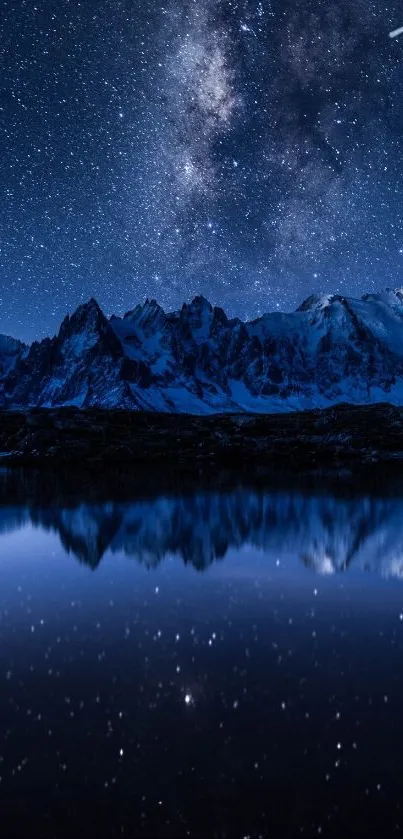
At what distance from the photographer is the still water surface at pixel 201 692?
366 inches

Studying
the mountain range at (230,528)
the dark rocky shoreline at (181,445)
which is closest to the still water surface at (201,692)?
the mountain range at (230,528)

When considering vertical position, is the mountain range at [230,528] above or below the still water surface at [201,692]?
above

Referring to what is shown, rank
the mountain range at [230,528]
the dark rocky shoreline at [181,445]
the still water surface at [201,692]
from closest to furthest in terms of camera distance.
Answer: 1. the still water surface at [201,692]
2. the mountain range at [230,528]
3. the dark rocky shoreline at [181,445]

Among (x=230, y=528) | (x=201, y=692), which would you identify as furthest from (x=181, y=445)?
(x=201, y=692)

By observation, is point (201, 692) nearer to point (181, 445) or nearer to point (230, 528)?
point (230, 528)

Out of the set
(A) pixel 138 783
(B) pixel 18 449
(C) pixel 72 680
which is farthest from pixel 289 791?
(B) pixel 18 449

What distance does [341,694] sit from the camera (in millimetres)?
13195

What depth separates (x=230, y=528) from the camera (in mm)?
35125

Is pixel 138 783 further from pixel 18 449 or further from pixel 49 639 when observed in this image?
pixel 18 449

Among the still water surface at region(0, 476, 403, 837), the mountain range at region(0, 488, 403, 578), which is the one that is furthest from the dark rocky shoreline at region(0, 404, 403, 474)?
the still water surface at region(0, 476, 403, 837)

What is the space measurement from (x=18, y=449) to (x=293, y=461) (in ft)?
160

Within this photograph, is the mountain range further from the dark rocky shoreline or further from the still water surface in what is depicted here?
the dark rocky shoreline

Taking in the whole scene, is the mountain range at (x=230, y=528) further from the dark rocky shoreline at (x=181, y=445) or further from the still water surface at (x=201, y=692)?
the dark rocky shoreline at (x=181, y=445)

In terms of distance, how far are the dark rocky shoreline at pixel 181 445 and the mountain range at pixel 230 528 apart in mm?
32316
